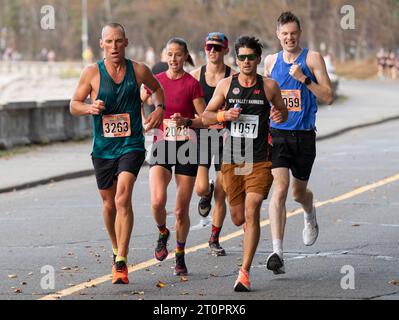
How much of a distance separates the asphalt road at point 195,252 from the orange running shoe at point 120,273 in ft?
0.29

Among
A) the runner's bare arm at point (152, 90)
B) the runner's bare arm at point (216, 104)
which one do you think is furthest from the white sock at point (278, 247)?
the runner's bare arm at point (152, 90)

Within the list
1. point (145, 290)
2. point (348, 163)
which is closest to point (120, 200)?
point (145, 290)

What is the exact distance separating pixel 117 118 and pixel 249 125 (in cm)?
106

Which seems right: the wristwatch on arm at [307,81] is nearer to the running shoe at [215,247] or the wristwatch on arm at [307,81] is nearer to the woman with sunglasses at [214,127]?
the woman with sunglasses at [214,127]

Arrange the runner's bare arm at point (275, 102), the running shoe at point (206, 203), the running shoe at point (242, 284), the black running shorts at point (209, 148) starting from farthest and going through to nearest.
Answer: the running shoe at point (206, 203), the black running shorts at point (209, 148), the runner's bare arm at point (275, 102), the running shoe at point (242, 284)

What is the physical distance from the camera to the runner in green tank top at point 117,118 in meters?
10.2

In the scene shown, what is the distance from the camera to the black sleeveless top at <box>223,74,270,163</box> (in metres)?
10.0

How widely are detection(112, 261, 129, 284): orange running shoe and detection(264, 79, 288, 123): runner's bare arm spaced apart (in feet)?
5.53

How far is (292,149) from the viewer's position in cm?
1112

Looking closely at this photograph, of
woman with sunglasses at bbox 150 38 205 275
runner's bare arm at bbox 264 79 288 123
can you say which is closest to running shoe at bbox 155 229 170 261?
woman with sunglasses at bbox 150 38 205 275

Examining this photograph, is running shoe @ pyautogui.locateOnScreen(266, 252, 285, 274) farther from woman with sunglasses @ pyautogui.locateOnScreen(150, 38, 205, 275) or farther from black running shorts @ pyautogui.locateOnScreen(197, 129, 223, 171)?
black running shorts @ pyautogui.locateOnScreen(197, 129, 223, 171)

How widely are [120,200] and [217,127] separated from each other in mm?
1834

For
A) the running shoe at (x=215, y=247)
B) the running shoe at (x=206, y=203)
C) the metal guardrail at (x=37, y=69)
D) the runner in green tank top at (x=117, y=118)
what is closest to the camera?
the runner in green tank top at (x=117, y=118)
